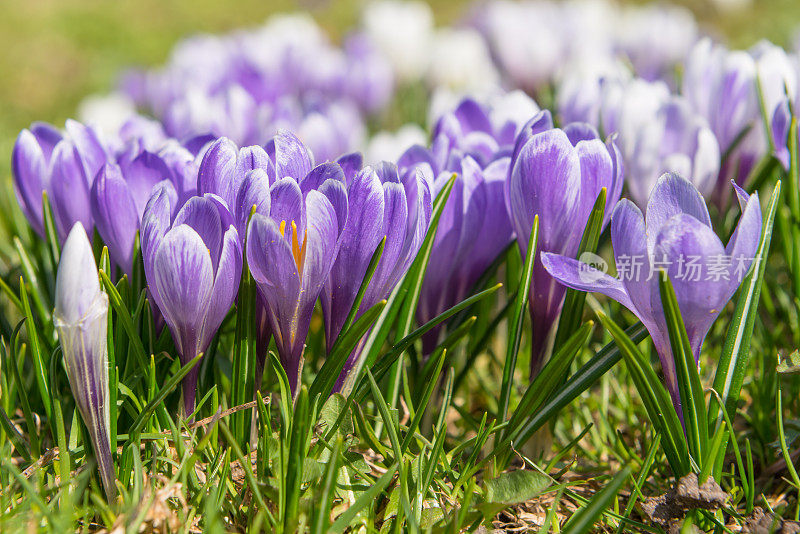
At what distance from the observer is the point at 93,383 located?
0.96 metres

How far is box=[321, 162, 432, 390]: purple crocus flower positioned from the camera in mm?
1007

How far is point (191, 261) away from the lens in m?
0.98

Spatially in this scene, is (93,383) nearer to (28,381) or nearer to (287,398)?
(287,398)

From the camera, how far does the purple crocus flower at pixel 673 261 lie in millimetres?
922

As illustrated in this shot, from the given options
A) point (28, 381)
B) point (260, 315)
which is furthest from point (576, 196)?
point (28, 381)

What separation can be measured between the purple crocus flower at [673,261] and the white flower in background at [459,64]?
3146mm

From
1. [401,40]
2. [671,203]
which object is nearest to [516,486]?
[671,203]

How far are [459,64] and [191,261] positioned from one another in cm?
338

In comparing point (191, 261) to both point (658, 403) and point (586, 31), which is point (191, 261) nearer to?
point (658, 403)

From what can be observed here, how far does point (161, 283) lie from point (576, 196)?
622 millimetres

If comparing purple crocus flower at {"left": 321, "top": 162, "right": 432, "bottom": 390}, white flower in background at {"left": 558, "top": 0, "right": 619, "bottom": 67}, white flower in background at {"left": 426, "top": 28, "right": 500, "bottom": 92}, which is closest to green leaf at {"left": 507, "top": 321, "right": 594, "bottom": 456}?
purple crocus flower at {"left": 321, "top": 162, "right": 432, "bottom": 390}

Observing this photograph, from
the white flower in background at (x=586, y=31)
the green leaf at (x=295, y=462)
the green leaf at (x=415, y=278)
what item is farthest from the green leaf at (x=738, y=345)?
the white flower in background at (x=586, y=31)

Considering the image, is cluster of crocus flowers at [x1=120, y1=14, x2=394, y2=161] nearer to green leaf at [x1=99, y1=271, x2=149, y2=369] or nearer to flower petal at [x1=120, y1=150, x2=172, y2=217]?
flower petal at [x1=120, y1=150, x2=172, y2=217]

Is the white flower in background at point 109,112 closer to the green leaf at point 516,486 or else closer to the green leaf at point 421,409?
the green leaf at point 421,409
